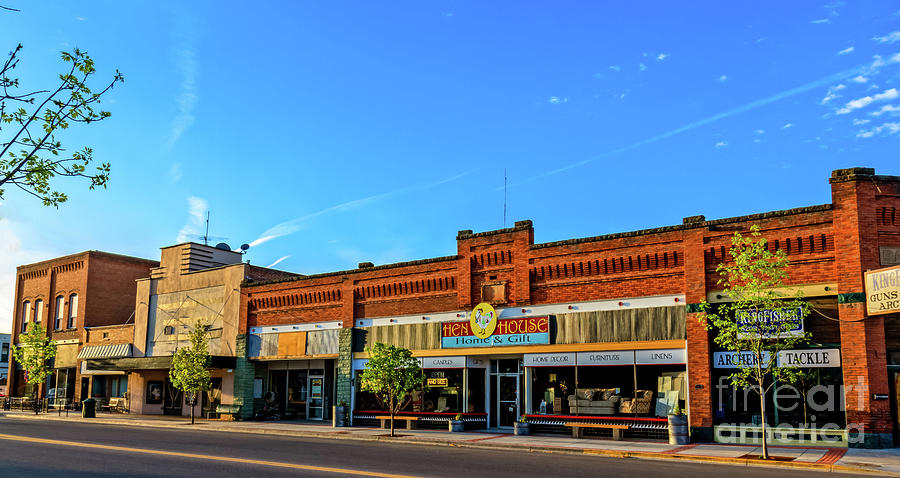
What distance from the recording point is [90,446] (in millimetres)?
21969

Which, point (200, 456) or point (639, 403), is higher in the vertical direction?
point (639, 403)

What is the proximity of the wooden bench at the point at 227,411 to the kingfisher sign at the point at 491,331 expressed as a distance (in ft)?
44.7

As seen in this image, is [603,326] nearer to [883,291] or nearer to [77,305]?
[883,291]

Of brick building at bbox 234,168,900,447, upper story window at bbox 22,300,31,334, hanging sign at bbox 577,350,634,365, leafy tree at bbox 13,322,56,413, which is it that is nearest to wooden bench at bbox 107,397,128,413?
leafy tree at bbox 13,322,56,413

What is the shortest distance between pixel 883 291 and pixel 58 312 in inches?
2032

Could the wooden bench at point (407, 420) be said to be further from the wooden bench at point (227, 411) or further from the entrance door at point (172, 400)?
the entrance door at point (172, 400)

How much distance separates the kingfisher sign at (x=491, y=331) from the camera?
28.3m

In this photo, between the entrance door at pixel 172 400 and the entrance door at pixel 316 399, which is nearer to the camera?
the entrance door at pixel 316 399

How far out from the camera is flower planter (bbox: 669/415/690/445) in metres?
23.3

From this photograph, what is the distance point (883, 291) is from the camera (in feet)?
68.5

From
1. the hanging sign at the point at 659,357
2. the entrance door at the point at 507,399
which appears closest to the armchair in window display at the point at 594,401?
the hanging sign at the point at 659,357

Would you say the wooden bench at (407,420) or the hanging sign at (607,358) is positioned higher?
the hanging sign at (607,358)

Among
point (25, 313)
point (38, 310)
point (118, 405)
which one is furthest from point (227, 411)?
point (25, 313)

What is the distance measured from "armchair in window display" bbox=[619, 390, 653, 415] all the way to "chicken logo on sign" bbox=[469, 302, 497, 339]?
6.26 metres
